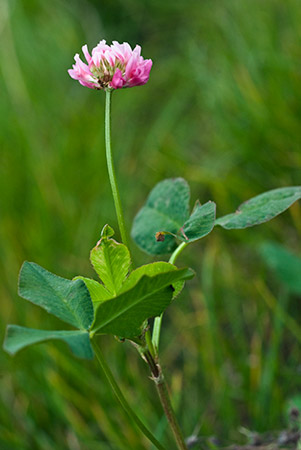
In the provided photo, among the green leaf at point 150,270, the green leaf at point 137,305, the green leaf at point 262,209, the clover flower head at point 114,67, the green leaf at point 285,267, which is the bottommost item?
the green leaf at point 285,267

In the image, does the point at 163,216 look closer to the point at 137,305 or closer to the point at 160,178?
the point at 137,305

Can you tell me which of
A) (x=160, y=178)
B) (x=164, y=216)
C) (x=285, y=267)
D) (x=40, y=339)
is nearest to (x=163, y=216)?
(x=164, y=216)

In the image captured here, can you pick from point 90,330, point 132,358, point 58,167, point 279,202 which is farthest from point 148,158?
point 90,330

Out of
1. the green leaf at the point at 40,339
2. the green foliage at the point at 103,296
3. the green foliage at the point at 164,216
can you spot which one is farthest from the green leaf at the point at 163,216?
the green leaf at the point at 40,339

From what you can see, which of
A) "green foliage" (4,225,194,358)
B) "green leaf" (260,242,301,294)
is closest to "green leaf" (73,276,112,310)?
"green foliage" (4,225,194,358)

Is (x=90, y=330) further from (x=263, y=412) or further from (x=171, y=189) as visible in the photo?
(x=263, y=412)

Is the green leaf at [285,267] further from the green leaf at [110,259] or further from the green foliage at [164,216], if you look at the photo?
the green leaf at [110,259]
